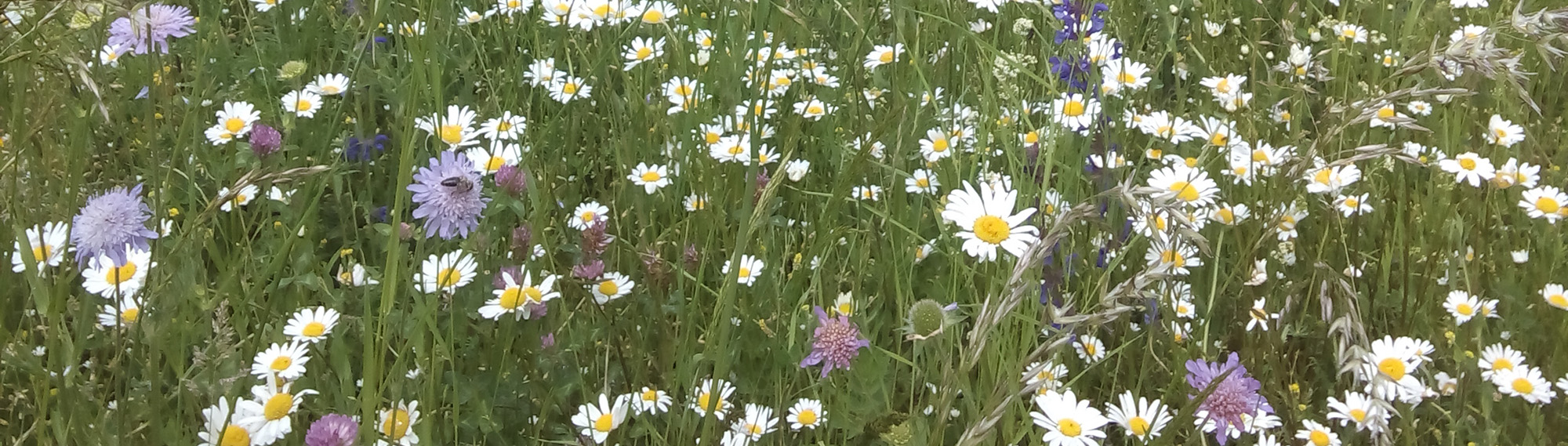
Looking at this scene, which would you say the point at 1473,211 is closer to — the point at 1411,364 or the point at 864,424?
the point at 1411,364

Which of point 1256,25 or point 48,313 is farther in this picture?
point 1256,25

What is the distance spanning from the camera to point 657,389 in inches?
48.8

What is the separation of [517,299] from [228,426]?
1.05 feet

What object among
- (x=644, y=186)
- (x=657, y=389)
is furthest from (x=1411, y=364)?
(x=644, y=186)

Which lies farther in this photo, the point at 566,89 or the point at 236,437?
the point at 566,89

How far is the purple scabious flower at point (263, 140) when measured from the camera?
1491mm

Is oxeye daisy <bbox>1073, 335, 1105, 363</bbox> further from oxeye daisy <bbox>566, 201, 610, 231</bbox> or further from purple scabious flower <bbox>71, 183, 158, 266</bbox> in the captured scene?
purple scabious flower <bbox>71, 183, 158, 266</bbox>

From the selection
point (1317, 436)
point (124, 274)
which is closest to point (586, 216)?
point (124, 274)

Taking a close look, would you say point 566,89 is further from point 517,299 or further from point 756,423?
point 756,423

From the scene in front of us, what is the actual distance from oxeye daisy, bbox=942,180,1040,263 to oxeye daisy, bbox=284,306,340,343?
2.42 feet

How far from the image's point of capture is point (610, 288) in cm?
130

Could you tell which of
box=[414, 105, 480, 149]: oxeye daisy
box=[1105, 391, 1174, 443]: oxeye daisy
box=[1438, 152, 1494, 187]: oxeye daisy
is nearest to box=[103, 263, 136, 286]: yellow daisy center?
box=[414, 105, 480, 149]: oxeye daisy

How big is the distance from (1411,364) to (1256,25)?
1.48 m

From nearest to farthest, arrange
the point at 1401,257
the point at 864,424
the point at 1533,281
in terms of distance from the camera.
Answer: the point at 864,424, the point at 1533,281, the point at 1401,257
